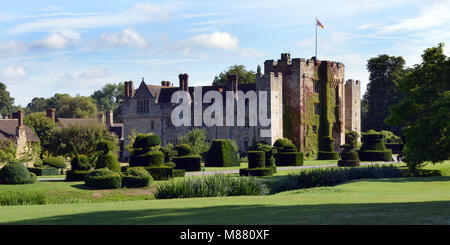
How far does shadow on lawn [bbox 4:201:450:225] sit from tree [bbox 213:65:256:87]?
66510 millimetres

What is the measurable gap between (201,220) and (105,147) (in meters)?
23.9

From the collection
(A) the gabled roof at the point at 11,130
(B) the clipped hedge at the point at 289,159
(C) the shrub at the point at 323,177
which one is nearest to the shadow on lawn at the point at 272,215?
(C) the shrub at the point at 323,177

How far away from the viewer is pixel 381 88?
8012 centimetres

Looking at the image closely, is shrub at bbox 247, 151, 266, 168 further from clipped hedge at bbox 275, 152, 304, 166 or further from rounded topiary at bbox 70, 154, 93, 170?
clipped hedge at bbox 275, 152, 304, 166

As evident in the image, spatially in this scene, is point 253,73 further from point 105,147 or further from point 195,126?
point 105,147

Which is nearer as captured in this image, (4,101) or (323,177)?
(323,177)

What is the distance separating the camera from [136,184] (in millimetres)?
31609

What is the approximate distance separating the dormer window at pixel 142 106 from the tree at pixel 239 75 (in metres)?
16.3

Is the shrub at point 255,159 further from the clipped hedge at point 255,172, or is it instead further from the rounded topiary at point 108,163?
the rounded topiary at point 108,163

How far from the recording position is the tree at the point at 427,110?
2786cm

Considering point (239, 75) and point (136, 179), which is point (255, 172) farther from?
point (239, 75)

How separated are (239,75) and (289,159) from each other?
35.6 meters

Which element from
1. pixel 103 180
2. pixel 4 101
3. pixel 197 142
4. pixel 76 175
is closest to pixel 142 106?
pixel 197 142
